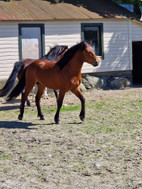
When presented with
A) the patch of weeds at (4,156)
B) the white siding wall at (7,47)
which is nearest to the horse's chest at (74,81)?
the patch of weeds at (4,156)

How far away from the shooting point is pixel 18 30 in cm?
1573

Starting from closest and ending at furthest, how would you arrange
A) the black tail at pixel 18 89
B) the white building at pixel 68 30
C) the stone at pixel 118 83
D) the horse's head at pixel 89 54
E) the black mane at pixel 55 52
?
the horse's head at pixel 89 54, the black tail at pixel 18 89, the black mane at pixel 55 52, the white building at pixel 68 30, the stone at pixel 118 83

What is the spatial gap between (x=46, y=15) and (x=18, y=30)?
1.35m

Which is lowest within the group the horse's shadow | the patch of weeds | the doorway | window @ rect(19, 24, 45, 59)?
the horse's shadow

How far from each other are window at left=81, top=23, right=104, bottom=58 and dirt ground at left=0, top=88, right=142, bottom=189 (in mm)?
6282

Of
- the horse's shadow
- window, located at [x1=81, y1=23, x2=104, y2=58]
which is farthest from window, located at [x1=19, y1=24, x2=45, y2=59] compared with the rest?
the horse's shadow

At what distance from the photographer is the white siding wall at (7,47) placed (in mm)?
15414

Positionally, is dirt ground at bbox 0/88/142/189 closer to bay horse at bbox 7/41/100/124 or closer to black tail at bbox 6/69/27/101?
black tail at bbox 6/69/27/101

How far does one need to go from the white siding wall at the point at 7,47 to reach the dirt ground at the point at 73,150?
3.63 meters

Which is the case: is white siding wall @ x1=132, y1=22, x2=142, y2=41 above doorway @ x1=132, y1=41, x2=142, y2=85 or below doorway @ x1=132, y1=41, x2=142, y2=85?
above

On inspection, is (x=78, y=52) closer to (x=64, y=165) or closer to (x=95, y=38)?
(x=64, y=165)

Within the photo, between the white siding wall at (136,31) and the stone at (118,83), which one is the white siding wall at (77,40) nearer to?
the white siding wall at (136,31)

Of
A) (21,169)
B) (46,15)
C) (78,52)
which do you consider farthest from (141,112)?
(46,15)

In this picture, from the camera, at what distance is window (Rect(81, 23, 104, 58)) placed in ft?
58.3
